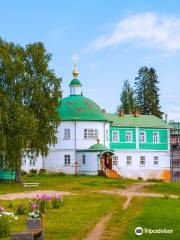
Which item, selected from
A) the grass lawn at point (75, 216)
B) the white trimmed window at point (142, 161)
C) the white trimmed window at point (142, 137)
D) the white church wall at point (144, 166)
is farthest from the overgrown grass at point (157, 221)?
the white trimmed window at point (142, 137)

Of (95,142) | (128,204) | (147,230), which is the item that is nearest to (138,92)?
(95,142)

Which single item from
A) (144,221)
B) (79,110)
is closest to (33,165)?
(79,110)

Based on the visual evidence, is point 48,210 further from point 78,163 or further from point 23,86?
point 78,163

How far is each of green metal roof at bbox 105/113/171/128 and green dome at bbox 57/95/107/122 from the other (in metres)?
2.71

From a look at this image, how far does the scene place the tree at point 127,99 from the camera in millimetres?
78125

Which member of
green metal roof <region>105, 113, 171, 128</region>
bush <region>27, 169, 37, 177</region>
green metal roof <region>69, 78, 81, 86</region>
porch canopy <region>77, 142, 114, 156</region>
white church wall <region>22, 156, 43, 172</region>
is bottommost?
bush <region>27, 169, 37, 177</region>

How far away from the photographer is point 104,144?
178ft

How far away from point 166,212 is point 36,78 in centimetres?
2171

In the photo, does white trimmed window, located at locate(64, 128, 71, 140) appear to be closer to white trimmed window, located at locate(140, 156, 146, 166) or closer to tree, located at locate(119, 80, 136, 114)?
white trimmed window, located at locate(140, 156, 146, 166)

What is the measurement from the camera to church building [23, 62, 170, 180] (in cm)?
5250

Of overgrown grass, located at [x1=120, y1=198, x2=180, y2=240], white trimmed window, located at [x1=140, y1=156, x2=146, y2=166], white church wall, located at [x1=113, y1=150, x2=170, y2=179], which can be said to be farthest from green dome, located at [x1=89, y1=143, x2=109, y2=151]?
overgrown grass, located at [x1=120, y1=198, x2=180, y2=240]

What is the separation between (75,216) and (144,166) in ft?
125

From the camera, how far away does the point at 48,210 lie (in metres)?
22.3

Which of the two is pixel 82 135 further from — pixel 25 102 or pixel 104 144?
pixel 25 102
